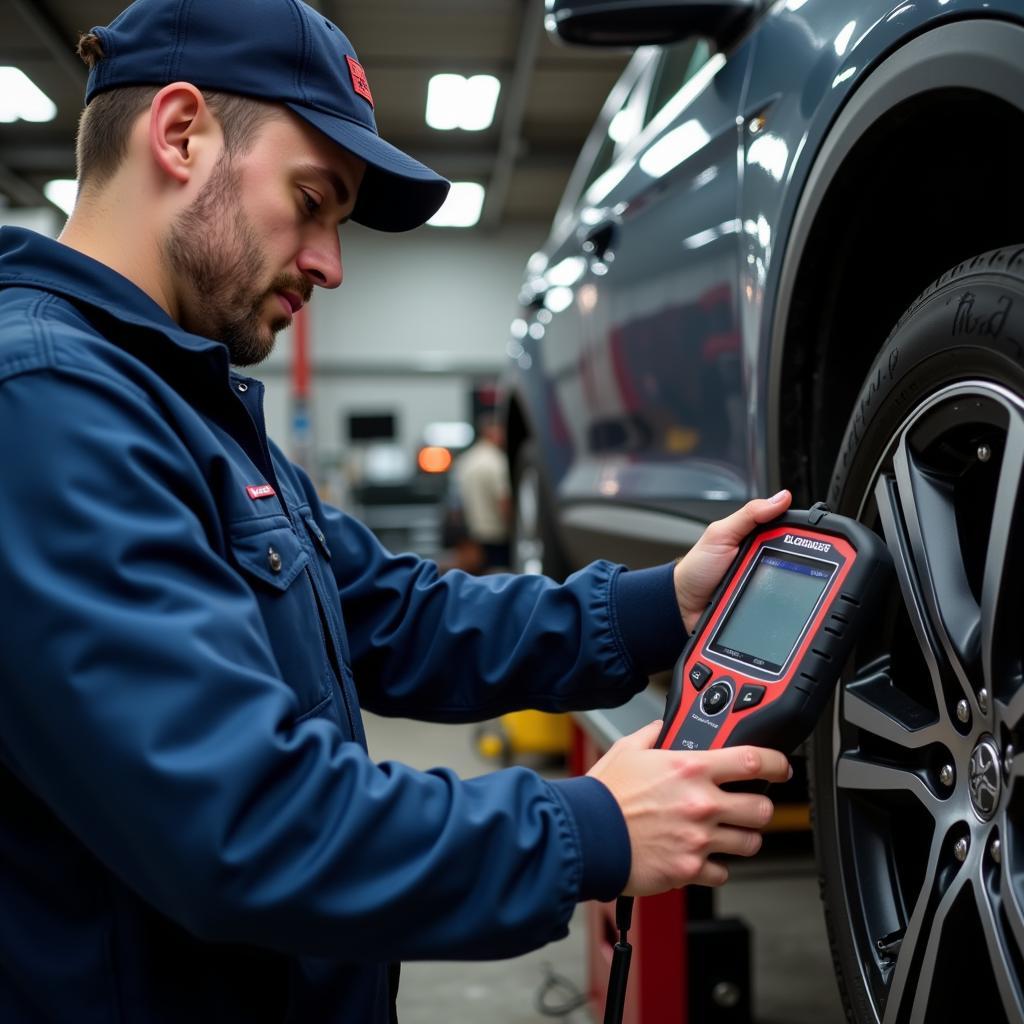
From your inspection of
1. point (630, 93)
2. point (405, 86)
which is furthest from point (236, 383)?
point (405, 86)

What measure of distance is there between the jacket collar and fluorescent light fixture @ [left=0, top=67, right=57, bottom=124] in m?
8.01

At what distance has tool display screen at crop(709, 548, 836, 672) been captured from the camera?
95 cm

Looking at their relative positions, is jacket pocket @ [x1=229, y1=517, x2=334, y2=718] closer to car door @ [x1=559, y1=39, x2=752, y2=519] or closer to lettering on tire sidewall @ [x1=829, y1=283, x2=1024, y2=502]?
lettering on tire sidewall @ [x1=829, y1=283, x2=1024, y2=502]

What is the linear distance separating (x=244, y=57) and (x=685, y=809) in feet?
2.18

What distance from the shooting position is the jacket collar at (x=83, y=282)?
87 centimetres

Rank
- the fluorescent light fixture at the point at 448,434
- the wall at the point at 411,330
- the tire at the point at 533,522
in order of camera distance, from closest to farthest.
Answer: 1. the tire at the point at 533,522
2. the wall at the point at 411,330
3. the fluorescent light fixture at the point at 448,434

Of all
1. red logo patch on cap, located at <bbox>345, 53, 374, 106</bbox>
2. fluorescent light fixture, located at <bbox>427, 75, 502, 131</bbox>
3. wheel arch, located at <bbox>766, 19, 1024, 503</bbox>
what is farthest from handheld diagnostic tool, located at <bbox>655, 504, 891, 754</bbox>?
fluorescent light fixture, located at <bbox>427, 75, 502, 131</bbox>

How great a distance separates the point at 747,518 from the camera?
1105mm

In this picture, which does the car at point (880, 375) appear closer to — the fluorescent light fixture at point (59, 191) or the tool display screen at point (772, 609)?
the tool display screen at point (772, 609)

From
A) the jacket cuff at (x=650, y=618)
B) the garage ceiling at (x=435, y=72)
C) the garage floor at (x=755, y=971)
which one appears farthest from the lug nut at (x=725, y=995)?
the garage ceiling at (x=435, y=72)

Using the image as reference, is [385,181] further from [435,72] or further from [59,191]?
[59,191]

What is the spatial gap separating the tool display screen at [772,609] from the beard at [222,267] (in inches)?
18.6

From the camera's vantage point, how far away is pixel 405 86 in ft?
27.4

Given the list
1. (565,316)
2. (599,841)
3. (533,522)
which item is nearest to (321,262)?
(599,841)
